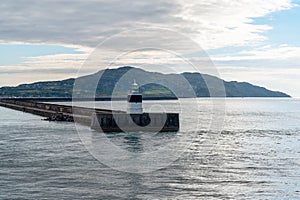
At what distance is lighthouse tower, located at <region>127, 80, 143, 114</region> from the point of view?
58.4 metres

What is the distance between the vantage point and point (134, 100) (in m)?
58.6

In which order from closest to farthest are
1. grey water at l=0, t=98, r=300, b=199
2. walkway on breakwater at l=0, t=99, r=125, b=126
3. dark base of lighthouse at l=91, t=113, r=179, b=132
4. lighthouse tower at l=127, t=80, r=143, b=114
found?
grey water at l=0, t=98, r=300, b=199 < dark base of lighthouse at l=91, t=113, r=179, b=132 < lighthouse tower at l=127, t=80, r=143, b=114 < walkway on breakwater at l=0, t=99, r=125, b=126

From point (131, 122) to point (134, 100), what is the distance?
2.59m

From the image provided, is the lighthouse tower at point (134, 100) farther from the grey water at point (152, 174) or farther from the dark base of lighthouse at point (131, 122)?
the grey water at point (152, 174)

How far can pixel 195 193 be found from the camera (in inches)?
951

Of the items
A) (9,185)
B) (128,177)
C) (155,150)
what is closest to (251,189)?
(128,177)

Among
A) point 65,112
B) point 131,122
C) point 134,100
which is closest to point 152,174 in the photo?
point 131,122

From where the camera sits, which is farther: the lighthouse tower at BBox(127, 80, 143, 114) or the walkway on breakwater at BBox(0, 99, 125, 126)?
the walkway on breakwater at BBox(0, 99, 125, 126)

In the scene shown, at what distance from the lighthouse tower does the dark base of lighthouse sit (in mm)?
671

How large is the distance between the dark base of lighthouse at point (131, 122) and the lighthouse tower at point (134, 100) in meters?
0.67

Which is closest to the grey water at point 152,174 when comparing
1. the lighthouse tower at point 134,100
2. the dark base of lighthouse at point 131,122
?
the dark base of lighthouse at point 131,122

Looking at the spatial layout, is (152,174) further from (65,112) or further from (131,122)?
(65,112)

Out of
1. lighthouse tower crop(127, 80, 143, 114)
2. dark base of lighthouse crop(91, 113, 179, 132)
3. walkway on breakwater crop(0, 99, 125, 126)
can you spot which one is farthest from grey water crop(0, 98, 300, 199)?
walkway on breakwater crop(0, 99, 125, 126)

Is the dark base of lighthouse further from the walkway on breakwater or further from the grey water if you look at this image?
the grey water
